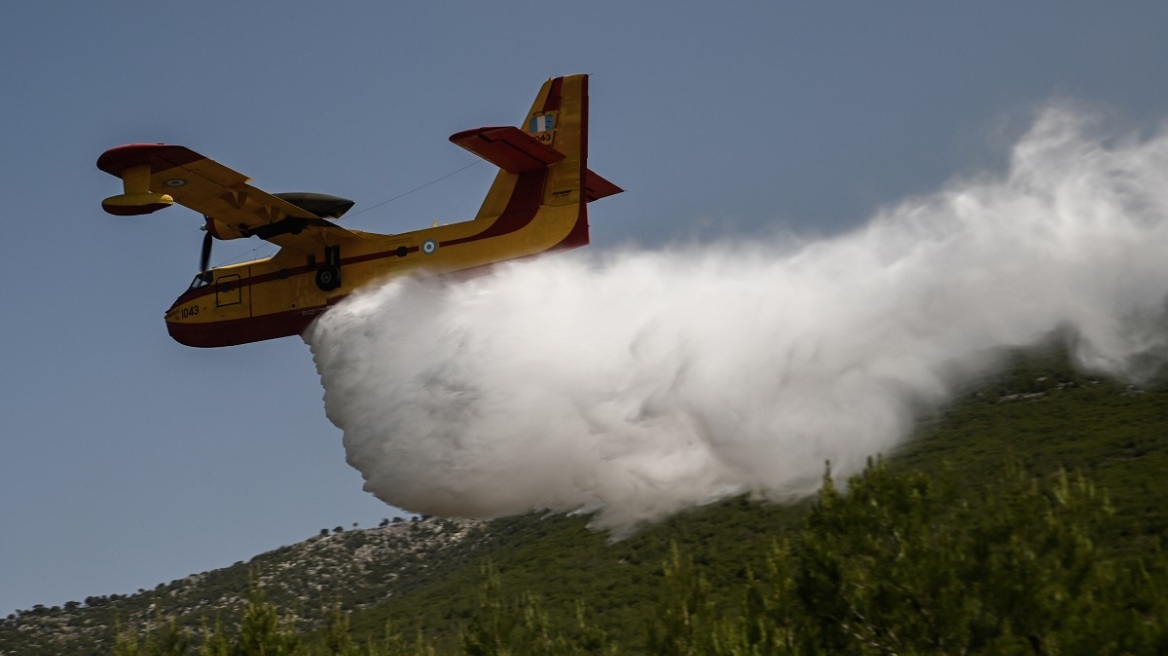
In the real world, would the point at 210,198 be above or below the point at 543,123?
below

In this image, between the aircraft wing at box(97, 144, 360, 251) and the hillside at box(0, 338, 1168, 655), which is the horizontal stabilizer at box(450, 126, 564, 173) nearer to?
the aircraft wing at box(97, 144, 360, 251)

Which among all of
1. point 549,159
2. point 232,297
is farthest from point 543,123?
point 232,297

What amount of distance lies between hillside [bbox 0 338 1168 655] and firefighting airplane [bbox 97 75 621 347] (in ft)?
21.5

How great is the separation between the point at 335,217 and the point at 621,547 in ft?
91.8

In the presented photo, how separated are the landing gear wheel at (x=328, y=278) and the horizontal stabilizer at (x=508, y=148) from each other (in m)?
3.94

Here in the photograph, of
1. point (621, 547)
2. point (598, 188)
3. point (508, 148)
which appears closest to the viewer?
point (508, 148)

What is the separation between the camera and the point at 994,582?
19219 millimetres

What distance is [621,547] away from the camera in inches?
2007

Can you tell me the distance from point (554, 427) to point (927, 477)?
265 inches

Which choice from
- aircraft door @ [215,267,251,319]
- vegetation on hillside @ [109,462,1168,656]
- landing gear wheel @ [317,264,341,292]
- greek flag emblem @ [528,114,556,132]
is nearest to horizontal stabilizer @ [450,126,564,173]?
greek flag emblem @ [528,114,556,132]

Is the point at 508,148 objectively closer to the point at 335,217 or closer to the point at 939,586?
the point at 335,217

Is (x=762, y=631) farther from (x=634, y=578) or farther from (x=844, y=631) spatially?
(x=634, y=578)

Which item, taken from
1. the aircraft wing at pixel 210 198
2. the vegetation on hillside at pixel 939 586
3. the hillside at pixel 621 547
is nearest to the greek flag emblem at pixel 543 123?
the aircraft wing at pixel 210 198

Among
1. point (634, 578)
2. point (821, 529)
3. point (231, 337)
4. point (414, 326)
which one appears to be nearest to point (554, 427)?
point (414, 326)
